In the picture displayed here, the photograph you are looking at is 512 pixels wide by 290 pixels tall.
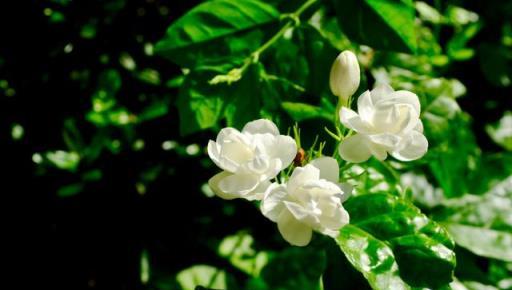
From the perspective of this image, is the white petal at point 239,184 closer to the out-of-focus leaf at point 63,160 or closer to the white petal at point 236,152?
the white petal at point 236,152

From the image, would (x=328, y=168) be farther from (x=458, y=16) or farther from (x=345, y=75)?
(x=458, y=16)

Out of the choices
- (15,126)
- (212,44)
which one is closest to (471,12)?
(212,44)

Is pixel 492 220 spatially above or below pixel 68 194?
below

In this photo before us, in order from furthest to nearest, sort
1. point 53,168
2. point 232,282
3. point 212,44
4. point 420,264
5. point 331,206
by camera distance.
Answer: point 53,168 < point 232,282 < point 212,44 < point 420,264 < point 331,206

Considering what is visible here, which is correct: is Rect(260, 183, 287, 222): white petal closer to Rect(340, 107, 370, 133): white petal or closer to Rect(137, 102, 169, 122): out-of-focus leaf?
Rect(340, 107, 370, 133): white petal

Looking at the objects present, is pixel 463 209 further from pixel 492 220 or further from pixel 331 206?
pixel 331 206

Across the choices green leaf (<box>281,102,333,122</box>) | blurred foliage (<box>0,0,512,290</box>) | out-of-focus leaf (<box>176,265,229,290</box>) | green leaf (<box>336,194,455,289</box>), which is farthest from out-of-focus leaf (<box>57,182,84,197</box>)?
green leaf (<box>336,194,455,289</box>)

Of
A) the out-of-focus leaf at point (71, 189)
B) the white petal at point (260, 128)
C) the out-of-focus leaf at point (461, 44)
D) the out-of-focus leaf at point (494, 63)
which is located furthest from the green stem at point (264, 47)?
the out-of-focus leaf at point (494, 63)
